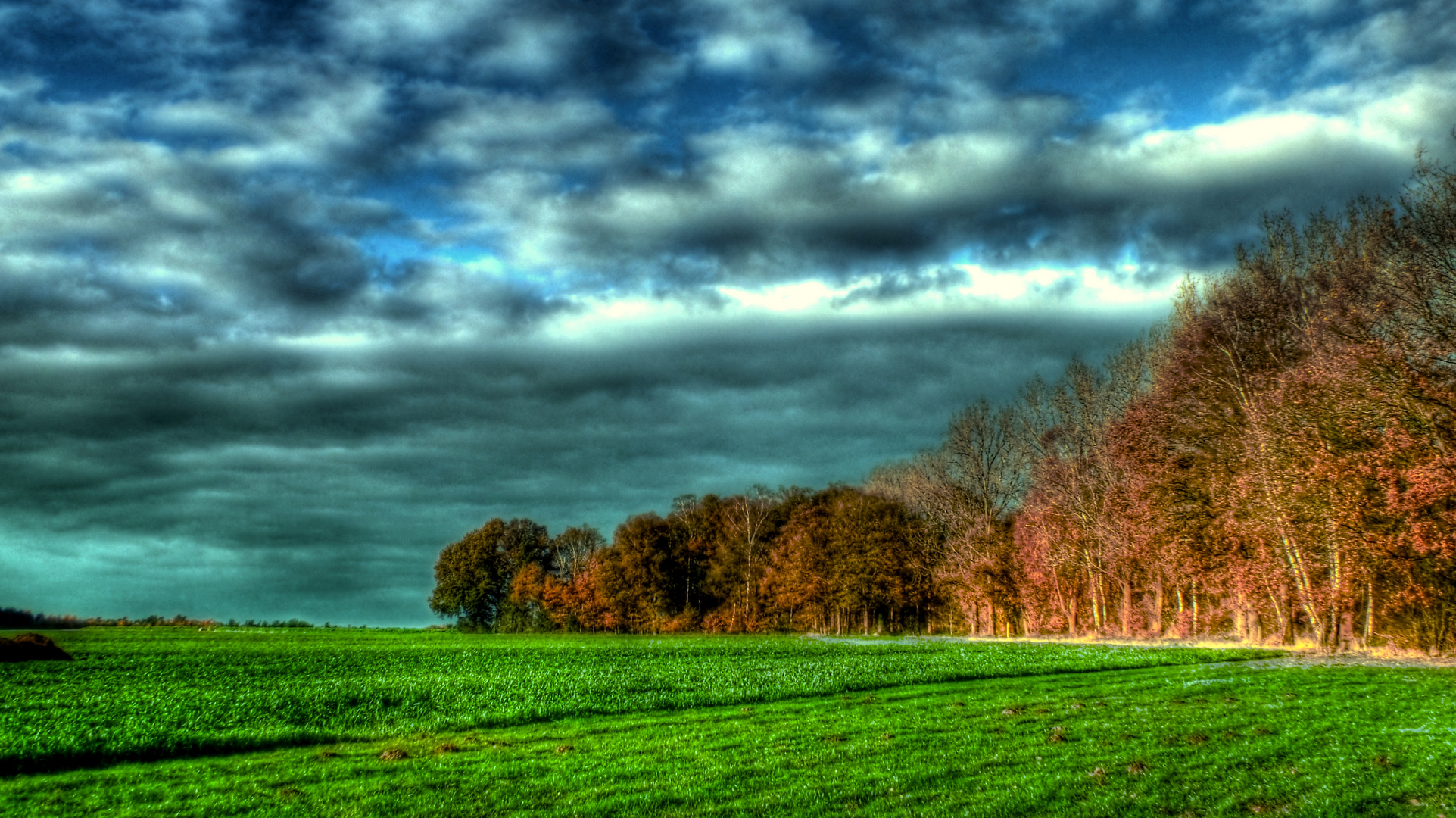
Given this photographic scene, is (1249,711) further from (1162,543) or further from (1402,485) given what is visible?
(1162,543)

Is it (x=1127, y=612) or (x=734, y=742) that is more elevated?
(x=734, y=742)

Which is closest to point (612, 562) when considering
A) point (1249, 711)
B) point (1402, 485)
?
point (1402, 485)

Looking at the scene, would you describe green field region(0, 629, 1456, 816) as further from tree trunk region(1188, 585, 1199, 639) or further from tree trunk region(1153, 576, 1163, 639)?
tree trunk region(1153, 576, 1163, 639)

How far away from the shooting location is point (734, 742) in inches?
685

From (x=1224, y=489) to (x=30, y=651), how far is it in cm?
6323

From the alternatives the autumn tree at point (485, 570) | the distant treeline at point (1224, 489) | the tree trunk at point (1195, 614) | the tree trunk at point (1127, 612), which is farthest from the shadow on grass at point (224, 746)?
the autumn tree at point (485, 570)

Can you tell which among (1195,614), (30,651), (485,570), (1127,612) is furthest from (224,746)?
(485,570)

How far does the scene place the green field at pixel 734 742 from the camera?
1223 cm

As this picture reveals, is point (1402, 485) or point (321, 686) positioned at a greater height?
point (1402, 485)

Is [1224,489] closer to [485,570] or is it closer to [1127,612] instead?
[1127,612]

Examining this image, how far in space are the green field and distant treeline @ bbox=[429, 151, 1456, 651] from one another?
10.6 m

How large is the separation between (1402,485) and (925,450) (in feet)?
211

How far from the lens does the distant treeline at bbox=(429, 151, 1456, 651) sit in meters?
36.4

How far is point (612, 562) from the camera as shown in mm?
117188
